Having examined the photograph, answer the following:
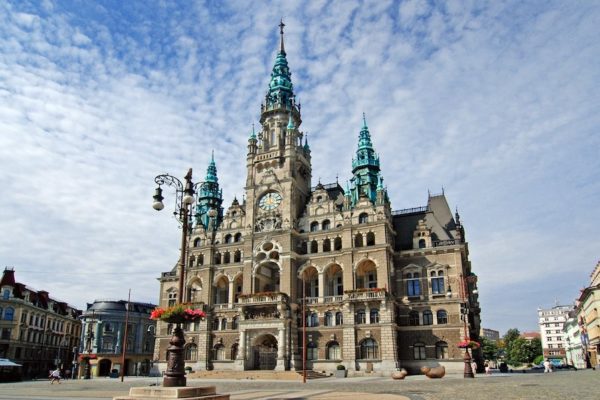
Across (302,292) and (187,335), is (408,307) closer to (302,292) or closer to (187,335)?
(302,292)

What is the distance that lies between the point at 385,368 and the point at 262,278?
742 inches

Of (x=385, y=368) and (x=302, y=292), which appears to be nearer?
(x=385, y=368)

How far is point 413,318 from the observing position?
53.6 meters

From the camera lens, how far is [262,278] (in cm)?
6134

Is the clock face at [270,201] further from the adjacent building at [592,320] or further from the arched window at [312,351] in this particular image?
the adjacent building at [592,320]

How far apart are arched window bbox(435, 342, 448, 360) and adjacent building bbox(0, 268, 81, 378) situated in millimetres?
52095

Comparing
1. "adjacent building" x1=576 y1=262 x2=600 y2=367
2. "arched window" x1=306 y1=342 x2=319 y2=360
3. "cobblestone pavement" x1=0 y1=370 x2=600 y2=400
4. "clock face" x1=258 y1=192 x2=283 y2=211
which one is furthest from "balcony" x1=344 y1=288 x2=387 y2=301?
"adjacent building" x1=576 y1=262 x2=600 y2=367

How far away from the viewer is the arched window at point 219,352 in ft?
195

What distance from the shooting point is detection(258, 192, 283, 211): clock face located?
204ft

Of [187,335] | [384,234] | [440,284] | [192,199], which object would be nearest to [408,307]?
[440,284]

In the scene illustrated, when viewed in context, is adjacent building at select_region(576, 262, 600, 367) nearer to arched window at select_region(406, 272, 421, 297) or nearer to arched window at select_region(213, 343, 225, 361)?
arched window at select_region(406, 272, 421, 297)

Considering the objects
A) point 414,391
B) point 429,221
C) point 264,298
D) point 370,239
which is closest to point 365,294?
point 370,239

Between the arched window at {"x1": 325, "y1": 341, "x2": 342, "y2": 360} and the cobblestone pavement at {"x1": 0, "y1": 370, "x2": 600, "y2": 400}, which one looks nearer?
the cobblestone pavement at {"x1": 0, "y1": 370, "x2": 600, "y2": 400}

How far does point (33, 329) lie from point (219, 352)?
33649mm
